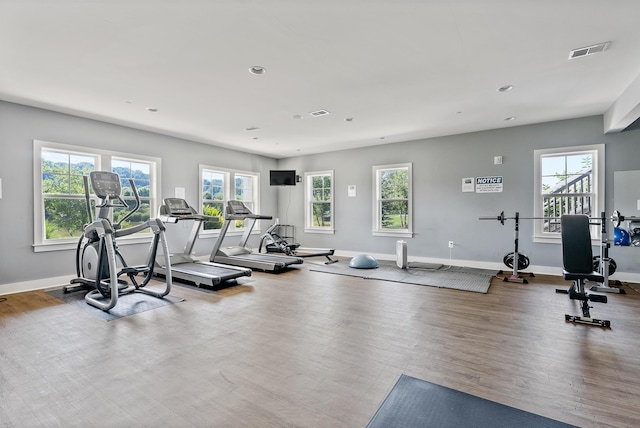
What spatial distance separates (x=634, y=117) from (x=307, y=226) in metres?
6.73

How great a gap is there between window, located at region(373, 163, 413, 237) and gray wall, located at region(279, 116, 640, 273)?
0.52ft

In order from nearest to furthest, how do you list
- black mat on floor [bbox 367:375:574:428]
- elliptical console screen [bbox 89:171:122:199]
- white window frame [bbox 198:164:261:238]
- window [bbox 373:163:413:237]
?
1. black mat on floor [bbox 367:375:574:428]
2. elliptical console screen [bbox 89:171:122:199]
3. white window frame [bbox 198:164:261:238]
4. window [bbox 373:163:413:237]

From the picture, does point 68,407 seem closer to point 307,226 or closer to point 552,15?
point 552,15

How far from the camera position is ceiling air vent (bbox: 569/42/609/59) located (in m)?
3.00

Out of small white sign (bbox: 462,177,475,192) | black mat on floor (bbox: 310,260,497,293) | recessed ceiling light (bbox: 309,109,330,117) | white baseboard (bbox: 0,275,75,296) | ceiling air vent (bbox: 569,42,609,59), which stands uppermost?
recessed ceiling light (bbox: 309,109,330,117)

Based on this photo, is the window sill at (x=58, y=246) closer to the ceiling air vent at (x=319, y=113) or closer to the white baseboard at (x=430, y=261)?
the white baseboard at (x=430, y=261)

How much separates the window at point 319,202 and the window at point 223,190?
1.42m

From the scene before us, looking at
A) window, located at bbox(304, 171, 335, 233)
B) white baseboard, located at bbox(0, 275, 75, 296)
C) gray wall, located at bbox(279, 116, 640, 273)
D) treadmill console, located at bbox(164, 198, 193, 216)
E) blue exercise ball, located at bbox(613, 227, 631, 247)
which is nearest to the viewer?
white baseboard, located at bbox(0, 275, 75, 296)

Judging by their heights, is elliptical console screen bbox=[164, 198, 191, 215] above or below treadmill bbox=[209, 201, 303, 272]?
above

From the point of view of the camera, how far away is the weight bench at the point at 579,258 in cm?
311

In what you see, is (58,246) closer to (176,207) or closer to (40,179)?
(40,179)

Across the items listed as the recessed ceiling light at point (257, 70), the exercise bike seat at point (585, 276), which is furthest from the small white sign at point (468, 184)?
the recessed ceiling light at point (257, 70)

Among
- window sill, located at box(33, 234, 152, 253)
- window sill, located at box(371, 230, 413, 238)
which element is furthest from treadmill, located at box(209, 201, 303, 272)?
window sill, located at box(371, 230, 413, 238)

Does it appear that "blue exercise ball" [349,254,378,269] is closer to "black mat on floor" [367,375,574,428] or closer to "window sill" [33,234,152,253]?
"black mat on floor" [367,375,574,428]
